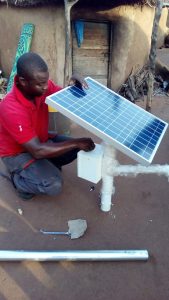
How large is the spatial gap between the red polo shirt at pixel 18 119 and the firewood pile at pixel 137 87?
4.50 metres

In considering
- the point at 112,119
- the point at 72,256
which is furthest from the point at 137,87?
the point at 72,256

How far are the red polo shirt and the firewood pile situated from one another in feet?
14.8

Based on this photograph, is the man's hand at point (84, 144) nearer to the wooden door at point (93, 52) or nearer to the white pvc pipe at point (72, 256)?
the white pvc pipe at point (72, 256)

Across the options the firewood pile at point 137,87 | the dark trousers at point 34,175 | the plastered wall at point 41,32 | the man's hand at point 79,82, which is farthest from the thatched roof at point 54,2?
the dark trousers at point 34,175

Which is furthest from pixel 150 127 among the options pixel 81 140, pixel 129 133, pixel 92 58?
pixel 92 58

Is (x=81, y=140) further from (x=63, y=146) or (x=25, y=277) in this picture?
(x=25, y=277)

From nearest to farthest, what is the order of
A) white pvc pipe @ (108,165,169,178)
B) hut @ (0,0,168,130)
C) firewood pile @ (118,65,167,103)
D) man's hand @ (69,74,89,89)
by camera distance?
white pvc pipe @ (108,165,169,178)
man's hand @ (69,74,89,89)
hut @ (0,0,168,130)
firewood pile @ (118,65,167,103)

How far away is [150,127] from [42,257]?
5.74 feet

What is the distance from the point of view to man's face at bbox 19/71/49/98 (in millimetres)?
2705

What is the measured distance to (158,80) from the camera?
8430 millimetres

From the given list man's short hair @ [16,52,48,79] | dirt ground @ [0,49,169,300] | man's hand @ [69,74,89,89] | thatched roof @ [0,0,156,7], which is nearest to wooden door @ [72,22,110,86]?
thatched roof @ [0,0,156,7]

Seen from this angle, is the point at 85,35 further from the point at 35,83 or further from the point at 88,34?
the point at 35,83

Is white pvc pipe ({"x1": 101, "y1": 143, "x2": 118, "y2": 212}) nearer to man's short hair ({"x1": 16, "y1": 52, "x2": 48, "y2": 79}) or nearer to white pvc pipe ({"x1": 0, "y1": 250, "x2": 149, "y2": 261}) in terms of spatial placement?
white pvc pipe ({"x1": 0, "y1": 250, "x2": 149, "y2": 261})

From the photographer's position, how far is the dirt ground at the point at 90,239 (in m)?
2.47
